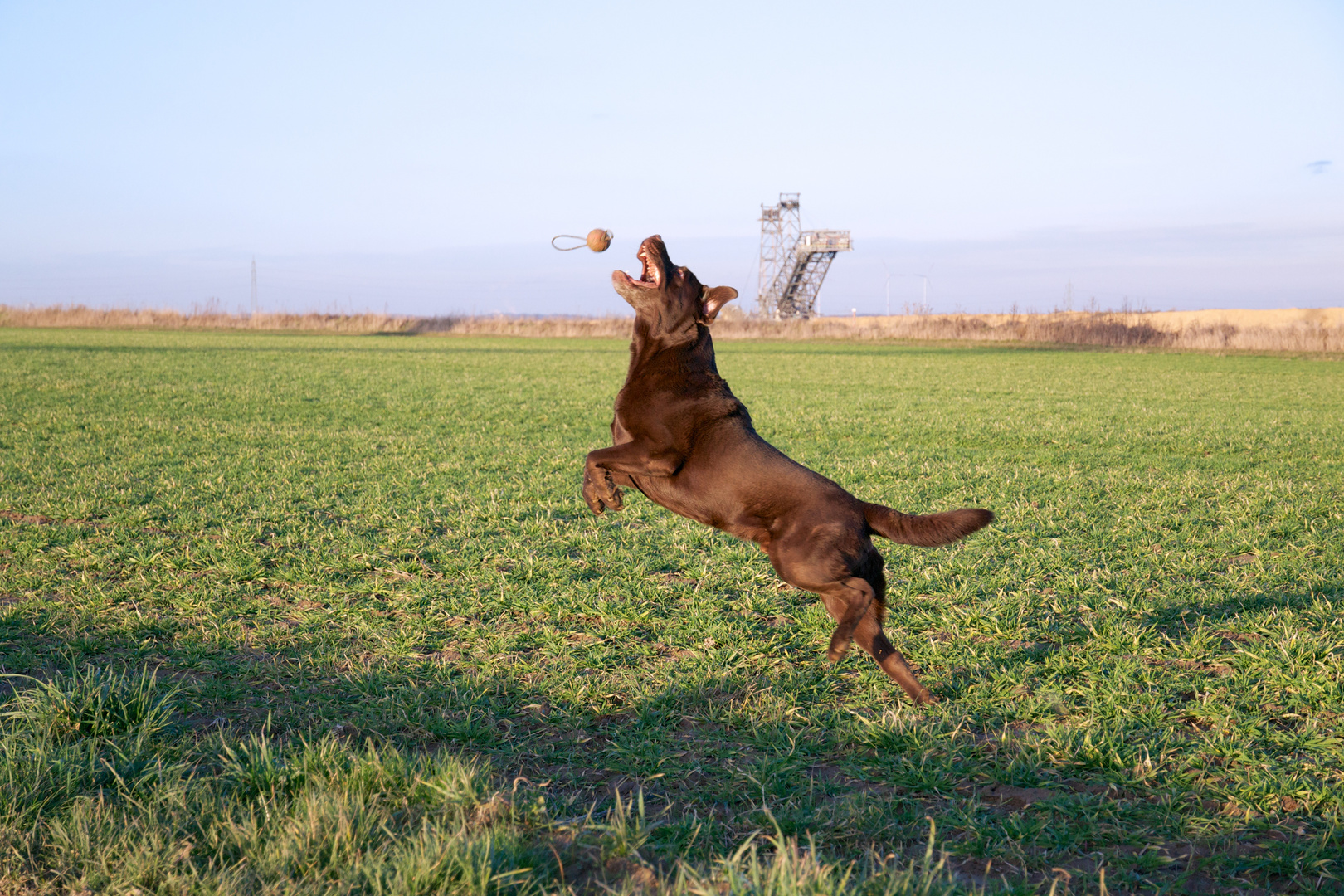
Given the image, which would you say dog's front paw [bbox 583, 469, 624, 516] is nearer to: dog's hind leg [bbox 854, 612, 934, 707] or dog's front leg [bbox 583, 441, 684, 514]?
dog's front leg [bbox 583, 441, 684, 514]

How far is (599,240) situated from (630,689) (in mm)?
2421

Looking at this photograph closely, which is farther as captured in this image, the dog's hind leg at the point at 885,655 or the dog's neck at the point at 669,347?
the dog's neck at the point at 669,347

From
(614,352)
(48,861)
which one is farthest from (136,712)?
(614,352)

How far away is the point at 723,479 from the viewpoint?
160 inches

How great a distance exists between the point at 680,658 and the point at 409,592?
78.9 inches

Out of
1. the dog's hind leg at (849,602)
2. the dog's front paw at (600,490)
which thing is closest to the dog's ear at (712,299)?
the dog's front paw at (600,490)

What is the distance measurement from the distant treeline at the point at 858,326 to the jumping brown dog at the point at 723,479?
40.2 m

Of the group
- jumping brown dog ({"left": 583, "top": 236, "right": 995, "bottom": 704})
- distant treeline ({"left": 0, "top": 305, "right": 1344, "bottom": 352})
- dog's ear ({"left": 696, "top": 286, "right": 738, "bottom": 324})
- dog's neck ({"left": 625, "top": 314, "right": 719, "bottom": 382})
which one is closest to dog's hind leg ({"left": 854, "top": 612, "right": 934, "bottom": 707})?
jumping brown dog ({"left": 583, "top": 236, "right": 995, "bottom": 704})

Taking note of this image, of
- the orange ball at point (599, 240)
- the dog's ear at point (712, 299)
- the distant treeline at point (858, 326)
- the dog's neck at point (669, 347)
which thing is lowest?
the dog's neck at point (669, 347)

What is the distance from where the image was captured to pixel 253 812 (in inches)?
112

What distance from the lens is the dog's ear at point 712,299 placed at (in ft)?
14.8

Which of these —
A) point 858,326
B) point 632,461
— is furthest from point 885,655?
point 858,326

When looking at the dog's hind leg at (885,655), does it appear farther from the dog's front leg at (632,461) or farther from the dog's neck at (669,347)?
the dog's neck at (669,347)

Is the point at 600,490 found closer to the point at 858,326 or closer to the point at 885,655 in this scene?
the point at 885,655
